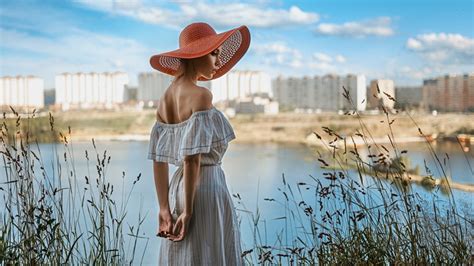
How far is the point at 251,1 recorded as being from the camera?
507 centimetres

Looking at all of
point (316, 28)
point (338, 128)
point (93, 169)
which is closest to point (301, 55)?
point (316, 28)

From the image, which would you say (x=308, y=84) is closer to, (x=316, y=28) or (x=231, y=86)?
(x=316, y=28)

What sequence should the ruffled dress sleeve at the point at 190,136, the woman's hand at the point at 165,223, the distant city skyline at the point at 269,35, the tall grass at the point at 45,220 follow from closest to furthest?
the ruffled dress sleeve at the point at 190,136
the woman's hand at the point at 165,223
the tall grass at the point at 45,220
the distant city skyline at the point at 269,35

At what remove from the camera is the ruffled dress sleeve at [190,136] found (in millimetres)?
1703

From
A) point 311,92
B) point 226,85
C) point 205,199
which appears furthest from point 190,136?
point 311,92

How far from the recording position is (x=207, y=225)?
1815 mm

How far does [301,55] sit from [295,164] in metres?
1.00

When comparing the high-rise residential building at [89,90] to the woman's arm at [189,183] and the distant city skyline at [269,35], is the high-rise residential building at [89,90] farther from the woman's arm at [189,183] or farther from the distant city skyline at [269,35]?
the woman's arm at [189,183]

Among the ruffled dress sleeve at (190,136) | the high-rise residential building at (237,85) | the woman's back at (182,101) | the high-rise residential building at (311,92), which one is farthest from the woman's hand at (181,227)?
the high-rise residential building at (311,92)

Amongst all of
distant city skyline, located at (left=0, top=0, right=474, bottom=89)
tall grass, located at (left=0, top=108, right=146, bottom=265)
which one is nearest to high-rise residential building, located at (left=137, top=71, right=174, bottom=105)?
distant city skyline, located at (left=0, top=0, right=474, bottom=89)

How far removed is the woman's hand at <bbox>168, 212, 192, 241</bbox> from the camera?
5.82ft

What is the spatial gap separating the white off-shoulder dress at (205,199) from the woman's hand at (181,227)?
3 centimetres

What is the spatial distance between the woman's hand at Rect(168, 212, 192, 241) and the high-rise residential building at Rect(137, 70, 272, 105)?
8.90 ft

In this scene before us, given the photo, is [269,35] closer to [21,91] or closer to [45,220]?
[21,91]
